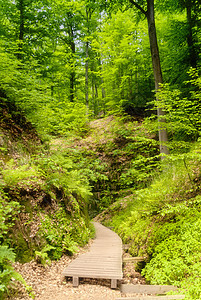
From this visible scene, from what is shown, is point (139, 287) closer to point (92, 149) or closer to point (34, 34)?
point (92, 149)

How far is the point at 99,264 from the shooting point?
14.7ft

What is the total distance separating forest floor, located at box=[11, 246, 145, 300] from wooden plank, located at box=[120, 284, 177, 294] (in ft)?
0.59

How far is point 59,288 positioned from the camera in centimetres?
375

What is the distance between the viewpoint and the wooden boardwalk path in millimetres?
3926

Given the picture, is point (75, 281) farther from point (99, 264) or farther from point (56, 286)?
point (99, 264)

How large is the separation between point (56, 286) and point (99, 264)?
43.7 inches

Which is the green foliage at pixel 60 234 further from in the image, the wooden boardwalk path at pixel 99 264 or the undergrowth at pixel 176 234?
the undergrowth at pixel 176 234

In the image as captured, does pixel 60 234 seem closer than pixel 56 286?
No

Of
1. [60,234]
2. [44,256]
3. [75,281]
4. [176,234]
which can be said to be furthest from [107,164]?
[75,281]

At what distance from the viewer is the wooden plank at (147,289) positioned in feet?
11.7

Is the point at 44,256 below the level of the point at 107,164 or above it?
below

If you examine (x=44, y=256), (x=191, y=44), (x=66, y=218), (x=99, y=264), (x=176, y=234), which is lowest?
(x=99, y=264)

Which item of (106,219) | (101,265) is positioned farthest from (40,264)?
(106,219)

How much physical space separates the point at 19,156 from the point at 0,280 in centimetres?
384
